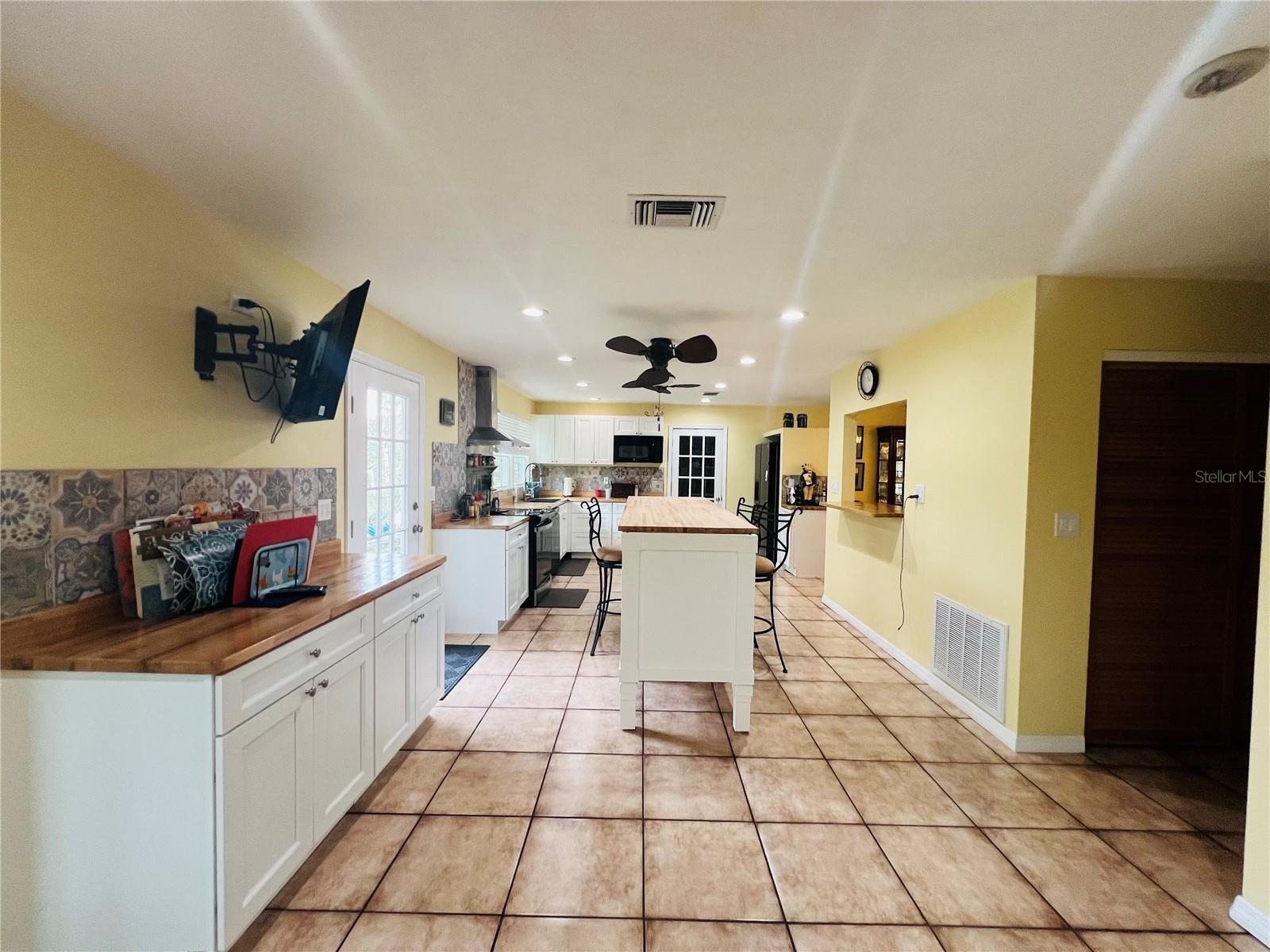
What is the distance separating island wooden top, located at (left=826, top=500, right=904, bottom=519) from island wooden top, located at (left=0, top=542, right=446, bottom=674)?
338 cm

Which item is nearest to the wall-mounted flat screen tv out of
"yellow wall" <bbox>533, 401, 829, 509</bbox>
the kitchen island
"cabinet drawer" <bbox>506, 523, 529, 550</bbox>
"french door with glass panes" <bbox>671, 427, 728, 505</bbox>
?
the kitchen island

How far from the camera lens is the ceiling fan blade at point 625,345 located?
3.04 m

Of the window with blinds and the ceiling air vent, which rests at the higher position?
the ceiling air vent

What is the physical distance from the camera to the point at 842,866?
5.67 ft

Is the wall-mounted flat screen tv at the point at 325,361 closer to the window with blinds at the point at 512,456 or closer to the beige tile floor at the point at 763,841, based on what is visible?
the beige tile floor at the point at 763,841

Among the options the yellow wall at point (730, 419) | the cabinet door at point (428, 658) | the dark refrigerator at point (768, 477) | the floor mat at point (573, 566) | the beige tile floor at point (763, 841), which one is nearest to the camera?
the beige tile floor at point (763, 841)

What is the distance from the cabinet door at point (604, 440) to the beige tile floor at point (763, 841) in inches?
190

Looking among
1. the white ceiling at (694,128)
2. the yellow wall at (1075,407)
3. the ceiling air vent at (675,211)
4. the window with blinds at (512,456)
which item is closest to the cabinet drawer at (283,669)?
the white ceiling at (694,128)

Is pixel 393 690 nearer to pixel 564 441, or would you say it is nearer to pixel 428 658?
pixel 428 658

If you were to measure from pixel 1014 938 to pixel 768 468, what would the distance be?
559 centimetres

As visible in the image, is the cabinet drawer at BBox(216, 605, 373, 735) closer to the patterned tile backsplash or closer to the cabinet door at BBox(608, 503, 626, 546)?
the patterned tile backsplash

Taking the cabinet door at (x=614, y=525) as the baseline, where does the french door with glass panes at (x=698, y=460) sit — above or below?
above

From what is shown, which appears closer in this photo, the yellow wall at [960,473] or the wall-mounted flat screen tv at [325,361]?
the wall-mounted flat screen tv at [325,361]

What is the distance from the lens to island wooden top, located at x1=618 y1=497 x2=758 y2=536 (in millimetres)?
2539
